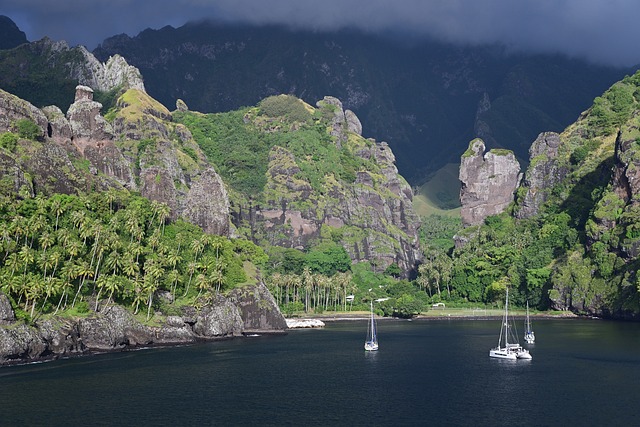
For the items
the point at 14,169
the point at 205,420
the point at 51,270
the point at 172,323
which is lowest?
the point at 205,420

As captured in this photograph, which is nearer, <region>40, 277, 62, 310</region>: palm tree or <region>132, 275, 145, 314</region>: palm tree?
<region>40, 277, 62, 310</region>: palm tree

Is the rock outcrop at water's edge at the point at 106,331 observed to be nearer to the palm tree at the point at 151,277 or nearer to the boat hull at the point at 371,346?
the palm tree at the point at 151,277

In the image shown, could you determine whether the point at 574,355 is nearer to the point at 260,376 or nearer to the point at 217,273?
the point at 260,376

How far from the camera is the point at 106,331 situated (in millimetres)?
162625

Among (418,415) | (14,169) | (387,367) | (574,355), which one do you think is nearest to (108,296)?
(14,169)

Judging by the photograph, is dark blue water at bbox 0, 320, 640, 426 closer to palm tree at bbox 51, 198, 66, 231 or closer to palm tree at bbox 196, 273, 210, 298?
palm tree at bbox 196, 273, 210, 298

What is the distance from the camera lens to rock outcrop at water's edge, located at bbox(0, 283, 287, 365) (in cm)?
14025

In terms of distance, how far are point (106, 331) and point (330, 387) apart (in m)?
64.4

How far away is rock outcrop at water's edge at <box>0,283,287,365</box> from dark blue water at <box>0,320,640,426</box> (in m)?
6.25

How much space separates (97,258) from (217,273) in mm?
32961

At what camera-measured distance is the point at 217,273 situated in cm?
19412

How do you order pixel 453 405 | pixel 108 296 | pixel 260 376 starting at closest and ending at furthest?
pixel 453 405 < pixel 260 376 < pixel 108 296

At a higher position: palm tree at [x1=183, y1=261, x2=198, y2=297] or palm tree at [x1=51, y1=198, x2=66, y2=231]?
palm tree at [x1=51, y1=198, x2=66, y2=231]

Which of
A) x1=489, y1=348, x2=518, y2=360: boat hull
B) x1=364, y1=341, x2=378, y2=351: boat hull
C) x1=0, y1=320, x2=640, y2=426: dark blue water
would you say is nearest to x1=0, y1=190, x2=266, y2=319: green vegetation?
x1=0, y1=320, x2=640, y2=426: dark blue water
